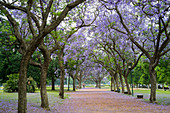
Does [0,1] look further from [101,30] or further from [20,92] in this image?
[101,30]

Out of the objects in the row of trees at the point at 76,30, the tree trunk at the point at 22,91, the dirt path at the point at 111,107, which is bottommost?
the dirt path at the point at 111,107

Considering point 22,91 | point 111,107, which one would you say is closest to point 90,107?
point 111,107

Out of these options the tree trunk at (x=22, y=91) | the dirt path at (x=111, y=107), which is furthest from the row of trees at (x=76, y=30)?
the dirt path at (x=111, y=107)

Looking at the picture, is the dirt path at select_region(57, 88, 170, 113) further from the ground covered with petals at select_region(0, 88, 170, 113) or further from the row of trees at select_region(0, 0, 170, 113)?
the row of trees at select_region(0, 0, 170, 113)

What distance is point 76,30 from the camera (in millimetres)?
14625

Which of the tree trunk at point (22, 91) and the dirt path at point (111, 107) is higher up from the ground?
the tree trunk at point (22, 91)

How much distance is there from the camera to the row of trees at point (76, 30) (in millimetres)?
7705

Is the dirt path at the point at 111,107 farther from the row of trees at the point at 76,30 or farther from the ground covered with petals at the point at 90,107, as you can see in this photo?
the row of trees at the point at 76,30

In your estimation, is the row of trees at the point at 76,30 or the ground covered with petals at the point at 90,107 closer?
the row of trees at the point at 76,30

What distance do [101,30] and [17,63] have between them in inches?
670

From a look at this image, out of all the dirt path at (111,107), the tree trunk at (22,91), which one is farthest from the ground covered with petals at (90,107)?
the tree trunk at (22,91)

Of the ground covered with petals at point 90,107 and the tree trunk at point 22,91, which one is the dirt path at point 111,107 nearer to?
the ground covered with petals at point 90,107

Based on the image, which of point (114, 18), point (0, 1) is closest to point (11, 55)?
point (114, 18)

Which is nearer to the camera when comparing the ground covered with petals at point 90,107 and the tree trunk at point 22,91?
the tree trunk at point 22,91
